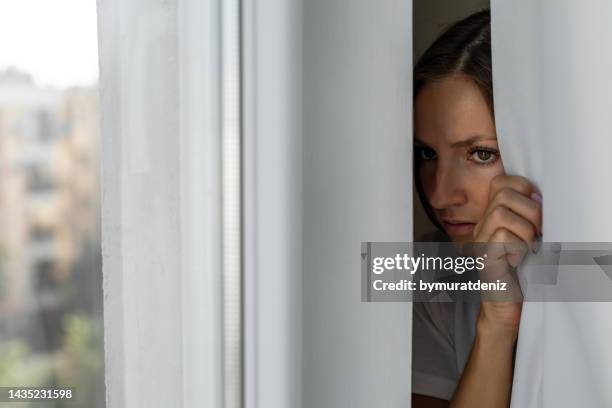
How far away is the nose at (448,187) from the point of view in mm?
1066

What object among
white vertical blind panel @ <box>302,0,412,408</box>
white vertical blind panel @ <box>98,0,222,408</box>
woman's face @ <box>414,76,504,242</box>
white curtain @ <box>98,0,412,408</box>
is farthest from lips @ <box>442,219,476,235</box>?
white vertical blind panel @ <box>98,0,222,408</box>

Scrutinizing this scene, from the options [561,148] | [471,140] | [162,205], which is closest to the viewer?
[162,205]

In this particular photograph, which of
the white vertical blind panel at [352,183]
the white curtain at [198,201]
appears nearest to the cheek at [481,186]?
the white vertical blind panel at [352,183]

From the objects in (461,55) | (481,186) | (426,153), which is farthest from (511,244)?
(461,55)

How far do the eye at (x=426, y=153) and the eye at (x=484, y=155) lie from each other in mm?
80

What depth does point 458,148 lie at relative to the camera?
105 centimetres

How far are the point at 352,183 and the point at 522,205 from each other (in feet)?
0.83

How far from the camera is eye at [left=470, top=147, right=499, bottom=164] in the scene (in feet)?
3.40

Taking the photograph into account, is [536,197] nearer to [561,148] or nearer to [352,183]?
[561,148]

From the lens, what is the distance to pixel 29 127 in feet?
2.05

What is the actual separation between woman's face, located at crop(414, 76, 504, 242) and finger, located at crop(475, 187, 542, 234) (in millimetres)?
119

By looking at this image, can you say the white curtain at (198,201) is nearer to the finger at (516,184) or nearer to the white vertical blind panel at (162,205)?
the white vertical blind panel at (162,205)

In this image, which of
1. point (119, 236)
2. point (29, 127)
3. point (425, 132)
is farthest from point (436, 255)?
point (29, 127)

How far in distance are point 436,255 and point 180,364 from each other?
0.59 meters
